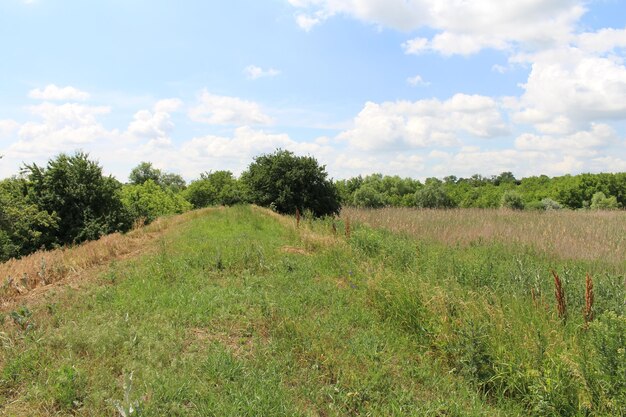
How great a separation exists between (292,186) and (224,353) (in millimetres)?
13387

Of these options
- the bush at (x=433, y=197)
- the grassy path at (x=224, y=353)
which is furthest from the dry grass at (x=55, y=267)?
the bush at (x=433, y=197)

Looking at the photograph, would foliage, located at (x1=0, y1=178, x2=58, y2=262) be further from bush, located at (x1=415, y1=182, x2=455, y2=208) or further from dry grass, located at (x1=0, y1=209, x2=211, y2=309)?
bush, located at (x1=415, y1=182, x2=455, y2=208)

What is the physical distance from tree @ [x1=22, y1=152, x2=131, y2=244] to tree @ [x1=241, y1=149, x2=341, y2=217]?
618 cm

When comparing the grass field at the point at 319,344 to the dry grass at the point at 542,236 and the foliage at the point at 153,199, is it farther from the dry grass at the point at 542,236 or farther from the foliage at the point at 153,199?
the foliage at the point at 153,199

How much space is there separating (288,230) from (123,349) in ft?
24.5

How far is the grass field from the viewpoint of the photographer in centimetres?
330

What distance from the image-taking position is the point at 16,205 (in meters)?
13.3

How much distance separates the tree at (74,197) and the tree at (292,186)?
618cm

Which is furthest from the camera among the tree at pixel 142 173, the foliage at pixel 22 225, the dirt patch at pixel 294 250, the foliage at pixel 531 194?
the tree at pixel 142 173

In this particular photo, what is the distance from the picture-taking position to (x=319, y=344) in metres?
4.26

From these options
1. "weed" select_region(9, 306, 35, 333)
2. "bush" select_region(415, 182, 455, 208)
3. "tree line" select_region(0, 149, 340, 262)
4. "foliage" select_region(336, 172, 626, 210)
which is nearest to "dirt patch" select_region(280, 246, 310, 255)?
"weed" select_region(9, 306, 35, 333)

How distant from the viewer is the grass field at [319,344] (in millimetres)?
3299

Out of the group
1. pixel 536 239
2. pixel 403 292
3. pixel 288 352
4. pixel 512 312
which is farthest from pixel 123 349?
pixel 536 239

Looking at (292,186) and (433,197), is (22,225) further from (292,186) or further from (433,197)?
(433,197)
